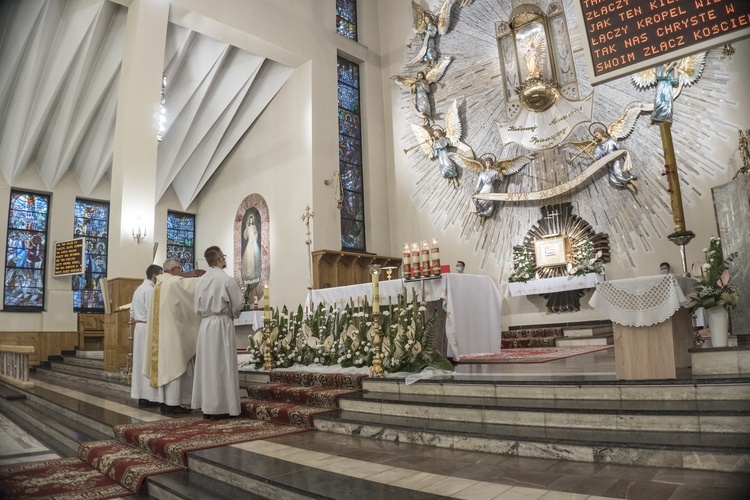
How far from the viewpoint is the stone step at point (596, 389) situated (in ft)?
10.9

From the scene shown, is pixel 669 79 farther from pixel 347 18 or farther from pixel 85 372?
pixel 85 372

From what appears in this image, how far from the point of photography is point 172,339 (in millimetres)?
5543

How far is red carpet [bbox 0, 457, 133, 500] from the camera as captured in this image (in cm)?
320

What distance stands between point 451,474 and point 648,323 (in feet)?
6.49

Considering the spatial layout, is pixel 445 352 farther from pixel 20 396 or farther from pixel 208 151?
pixel 208 151

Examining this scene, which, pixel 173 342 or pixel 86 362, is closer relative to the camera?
pixel 173 342

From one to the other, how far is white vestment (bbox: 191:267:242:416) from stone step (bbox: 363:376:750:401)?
160 centimetres

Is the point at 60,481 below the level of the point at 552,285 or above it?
below

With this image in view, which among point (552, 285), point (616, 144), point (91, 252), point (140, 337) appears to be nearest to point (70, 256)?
point (91, 252)

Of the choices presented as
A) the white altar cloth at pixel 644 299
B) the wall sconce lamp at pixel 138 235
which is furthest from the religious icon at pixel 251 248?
the white altar cloth at pixel 644 299

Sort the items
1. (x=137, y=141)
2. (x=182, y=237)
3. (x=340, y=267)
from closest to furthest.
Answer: (x=137, y=141)
(x=340, y=267)
(x=182, y=237)

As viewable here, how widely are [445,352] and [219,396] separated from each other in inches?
118

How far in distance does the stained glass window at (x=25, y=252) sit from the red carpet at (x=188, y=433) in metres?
10.8

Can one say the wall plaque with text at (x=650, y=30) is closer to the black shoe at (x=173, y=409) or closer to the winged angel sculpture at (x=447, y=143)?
the black shoe at (x=173, y=409)
